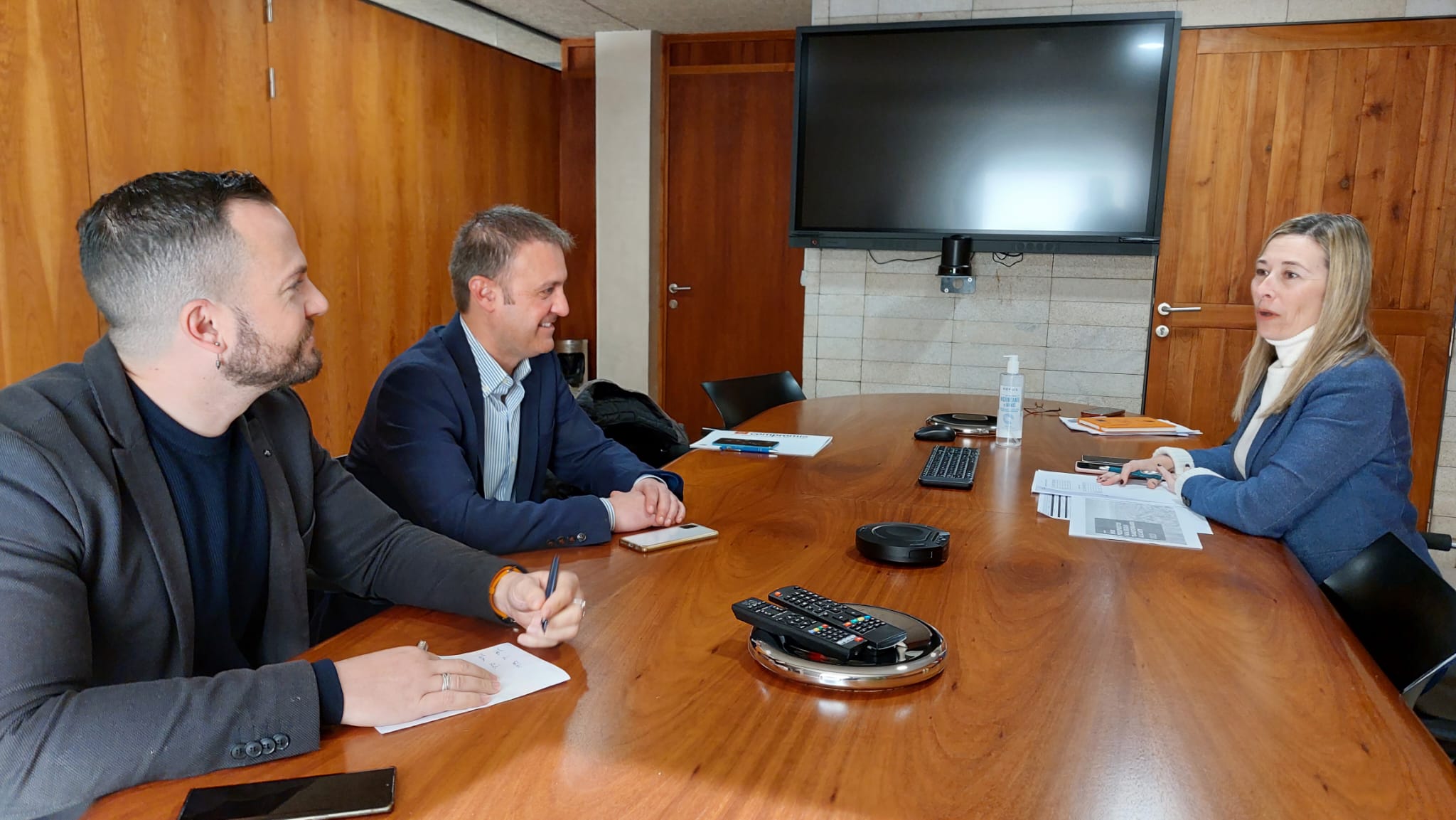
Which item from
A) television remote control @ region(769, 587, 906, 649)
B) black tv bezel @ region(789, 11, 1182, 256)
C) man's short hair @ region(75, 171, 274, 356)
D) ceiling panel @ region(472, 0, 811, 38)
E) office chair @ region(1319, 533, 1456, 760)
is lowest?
office chair @ region(1319, 533, 1456, 760)

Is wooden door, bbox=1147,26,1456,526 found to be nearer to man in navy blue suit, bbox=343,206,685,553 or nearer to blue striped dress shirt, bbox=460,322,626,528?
man in navy blue suit, bbox=343,206,685,553

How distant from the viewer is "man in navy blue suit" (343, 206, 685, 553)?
166cm

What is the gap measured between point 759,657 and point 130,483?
73 centimetres

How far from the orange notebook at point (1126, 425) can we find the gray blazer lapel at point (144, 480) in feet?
7.90

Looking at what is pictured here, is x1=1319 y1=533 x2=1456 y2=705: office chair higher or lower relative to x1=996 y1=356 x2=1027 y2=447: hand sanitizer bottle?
lower

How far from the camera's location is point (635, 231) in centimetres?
586

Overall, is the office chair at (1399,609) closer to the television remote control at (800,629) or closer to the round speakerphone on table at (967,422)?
the television remote control at (800,629)

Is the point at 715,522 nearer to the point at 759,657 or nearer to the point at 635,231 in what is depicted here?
the point at 759,657

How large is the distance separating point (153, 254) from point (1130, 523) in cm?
162

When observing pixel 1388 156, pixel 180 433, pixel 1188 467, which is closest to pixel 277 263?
pixel 180 433

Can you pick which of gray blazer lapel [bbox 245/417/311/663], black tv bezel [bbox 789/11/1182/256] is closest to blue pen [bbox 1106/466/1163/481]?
gray blazer lapel [bbox 245/417/311/663]

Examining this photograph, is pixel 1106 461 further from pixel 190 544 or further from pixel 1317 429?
pixel 190 544

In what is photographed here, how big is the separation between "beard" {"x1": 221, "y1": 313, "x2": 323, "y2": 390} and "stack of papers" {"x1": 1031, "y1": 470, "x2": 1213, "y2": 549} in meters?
1.29

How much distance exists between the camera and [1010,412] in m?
→ 2.60
